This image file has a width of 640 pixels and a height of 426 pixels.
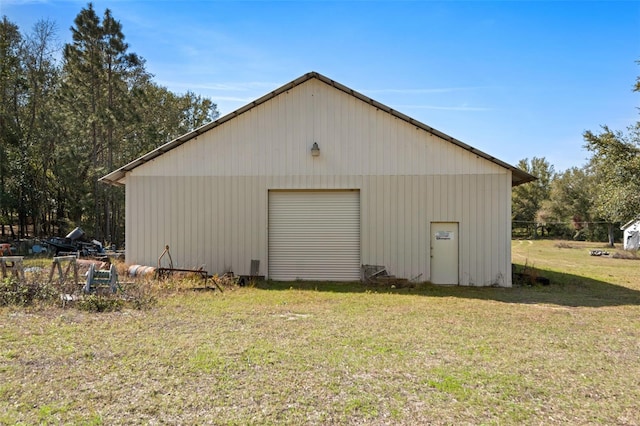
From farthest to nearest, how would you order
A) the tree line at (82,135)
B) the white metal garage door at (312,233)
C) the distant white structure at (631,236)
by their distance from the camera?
the distant white structure at (631,236)
the tree line at (82,135)
the white metal garage door at (312,233)

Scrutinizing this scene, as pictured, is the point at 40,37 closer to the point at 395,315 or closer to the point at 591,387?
the point at 395,315

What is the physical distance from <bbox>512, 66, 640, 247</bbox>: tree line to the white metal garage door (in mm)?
16918

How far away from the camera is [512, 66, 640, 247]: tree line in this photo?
22219mm

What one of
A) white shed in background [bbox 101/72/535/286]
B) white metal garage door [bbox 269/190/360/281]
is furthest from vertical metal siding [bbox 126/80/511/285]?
white metal garage door [bbox 269/190/360/281]

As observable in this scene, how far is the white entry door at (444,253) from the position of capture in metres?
12.9

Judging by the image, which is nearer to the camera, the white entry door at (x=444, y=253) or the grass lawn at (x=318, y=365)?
the grass lawn at (x=318, y=365)

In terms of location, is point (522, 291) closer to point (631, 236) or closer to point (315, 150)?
point (315, 150)

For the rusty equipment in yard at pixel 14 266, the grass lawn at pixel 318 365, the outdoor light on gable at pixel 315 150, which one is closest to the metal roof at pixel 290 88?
the outdoor light on gable at pixel 315 150

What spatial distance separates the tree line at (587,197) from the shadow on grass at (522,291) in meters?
11.8

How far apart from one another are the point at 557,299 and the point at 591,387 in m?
6.82

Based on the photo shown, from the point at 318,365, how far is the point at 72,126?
88.3ft

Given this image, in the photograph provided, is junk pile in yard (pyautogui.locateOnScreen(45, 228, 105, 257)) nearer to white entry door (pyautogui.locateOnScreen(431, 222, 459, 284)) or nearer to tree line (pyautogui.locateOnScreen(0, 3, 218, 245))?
tree line (pyautogui.locateOnScreen(0, 3, 218, 245))

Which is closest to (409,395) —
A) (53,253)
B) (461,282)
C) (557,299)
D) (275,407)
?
(275,407)

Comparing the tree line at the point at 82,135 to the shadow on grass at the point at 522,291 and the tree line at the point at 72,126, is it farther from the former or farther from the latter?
the shadow on grass at the point at 522,291
